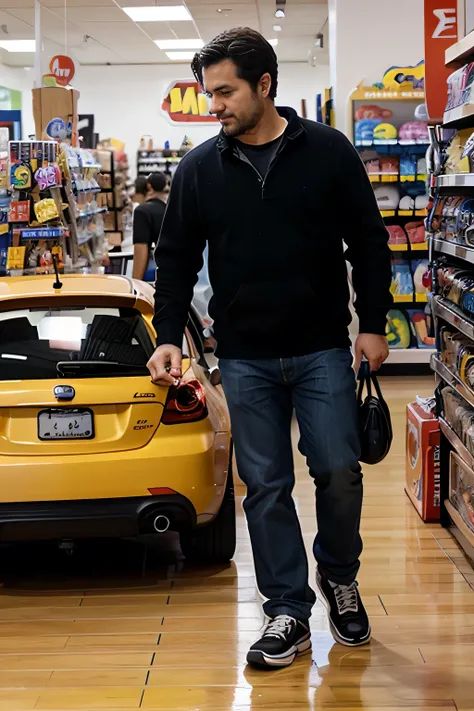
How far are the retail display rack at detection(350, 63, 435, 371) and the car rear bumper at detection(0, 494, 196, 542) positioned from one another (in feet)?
18.6

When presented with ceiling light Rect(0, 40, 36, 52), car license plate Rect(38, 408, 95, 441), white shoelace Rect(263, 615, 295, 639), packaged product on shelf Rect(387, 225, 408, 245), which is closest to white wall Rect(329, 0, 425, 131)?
packaged product on shelf Rect(387, 225, 408, 245)

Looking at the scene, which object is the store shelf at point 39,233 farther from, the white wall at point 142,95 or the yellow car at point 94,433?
the white wall at point 142,95

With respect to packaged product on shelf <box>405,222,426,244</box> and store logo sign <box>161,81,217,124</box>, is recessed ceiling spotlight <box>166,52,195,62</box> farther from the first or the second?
packaged product on shelf <box>405,222,426,244</box>

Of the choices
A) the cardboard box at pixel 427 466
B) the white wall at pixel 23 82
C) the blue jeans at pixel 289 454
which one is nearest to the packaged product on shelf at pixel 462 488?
the cardboard box at pixel 427 466

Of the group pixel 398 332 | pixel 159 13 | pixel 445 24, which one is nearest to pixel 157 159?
pixel 159 13

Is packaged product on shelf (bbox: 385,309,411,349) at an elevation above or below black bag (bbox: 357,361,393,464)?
above

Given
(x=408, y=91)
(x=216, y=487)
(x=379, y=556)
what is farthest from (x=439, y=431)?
(x=408, y=91)

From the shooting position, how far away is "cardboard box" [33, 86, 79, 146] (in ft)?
26.9

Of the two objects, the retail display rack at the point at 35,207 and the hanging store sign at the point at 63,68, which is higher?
the hanging store sign at the point at 63,68

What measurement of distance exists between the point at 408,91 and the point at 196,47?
10116 millimetres

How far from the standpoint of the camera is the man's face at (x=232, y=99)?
2.94 metres

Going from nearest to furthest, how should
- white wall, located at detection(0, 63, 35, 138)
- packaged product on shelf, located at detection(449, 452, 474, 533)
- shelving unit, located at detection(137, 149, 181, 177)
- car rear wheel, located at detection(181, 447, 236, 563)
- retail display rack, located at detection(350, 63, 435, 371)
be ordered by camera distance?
car rear wheel, located at detection(181, 447, 236, 563), packaged product on shelf, located at detection(449, 452, 474, 533), retail display rack, located at detection(350, 63, 435, 371), shelving unit, located at detection(137, 149, 181, 177), white wall, located at detection(0, 63, 35, 138)

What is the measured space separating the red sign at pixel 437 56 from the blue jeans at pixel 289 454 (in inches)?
78.7

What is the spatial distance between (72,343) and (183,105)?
595 inches
